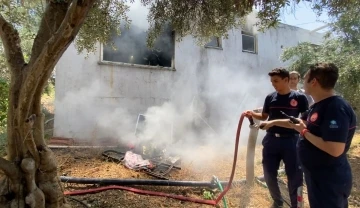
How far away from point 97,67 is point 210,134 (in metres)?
4.22

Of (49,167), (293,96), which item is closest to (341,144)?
(293,96)

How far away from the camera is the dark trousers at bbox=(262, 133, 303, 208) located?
332 centimetres

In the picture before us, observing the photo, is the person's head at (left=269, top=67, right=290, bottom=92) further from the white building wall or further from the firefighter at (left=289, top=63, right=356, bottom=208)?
the white building wall

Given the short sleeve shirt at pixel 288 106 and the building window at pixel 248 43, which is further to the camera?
the building window at pixel 248 43

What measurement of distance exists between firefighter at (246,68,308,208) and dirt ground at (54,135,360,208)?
0.75 meters

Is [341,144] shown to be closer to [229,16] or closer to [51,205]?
[51,205]

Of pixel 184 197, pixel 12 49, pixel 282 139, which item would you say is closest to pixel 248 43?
pixel 282 139

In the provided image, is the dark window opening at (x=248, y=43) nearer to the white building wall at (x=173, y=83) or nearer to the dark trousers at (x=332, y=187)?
the white building wall at (x=173, y=83)

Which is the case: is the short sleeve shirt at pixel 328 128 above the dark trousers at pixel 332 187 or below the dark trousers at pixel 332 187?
above

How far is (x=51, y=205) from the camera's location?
9.24 ft

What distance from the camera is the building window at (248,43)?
10.5 m

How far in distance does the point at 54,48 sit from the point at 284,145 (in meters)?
2.72

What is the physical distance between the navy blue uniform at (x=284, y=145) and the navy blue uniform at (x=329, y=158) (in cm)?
92

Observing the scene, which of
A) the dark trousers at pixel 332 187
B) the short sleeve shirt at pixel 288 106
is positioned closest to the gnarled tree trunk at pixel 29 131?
the dark trousers at pixel 332 187
